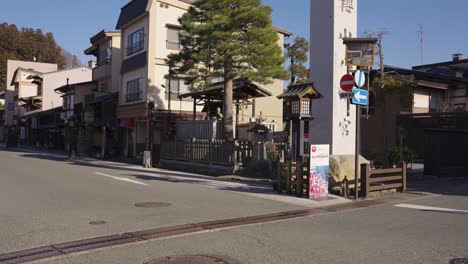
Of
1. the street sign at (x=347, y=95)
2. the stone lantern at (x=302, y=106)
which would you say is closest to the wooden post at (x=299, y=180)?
the stone lantern at (x=302, y=106)

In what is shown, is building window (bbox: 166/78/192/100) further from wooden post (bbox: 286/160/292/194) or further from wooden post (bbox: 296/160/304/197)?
wooden post (bbox: 296/160/304/197)

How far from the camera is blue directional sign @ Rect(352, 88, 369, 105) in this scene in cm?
1305

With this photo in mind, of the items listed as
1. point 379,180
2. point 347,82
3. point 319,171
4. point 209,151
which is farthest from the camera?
point 209,151

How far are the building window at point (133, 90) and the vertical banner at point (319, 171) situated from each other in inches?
876

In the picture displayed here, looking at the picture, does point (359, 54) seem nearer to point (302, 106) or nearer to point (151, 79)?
point (302, 106)

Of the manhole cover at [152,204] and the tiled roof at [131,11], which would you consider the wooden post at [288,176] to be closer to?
the manhole cover at [152,204]

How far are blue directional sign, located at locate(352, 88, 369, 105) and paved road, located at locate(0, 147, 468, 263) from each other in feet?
9.54

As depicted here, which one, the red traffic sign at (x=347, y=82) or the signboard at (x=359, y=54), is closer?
the red traffic sign at (x=347, y=82)

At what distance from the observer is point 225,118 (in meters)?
22.9

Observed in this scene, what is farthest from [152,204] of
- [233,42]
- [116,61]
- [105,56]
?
[105,56]

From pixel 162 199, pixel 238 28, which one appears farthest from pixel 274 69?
pixel 162 199

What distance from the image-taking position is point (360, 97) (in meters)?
13.2

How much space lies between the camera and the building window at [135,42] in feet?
108

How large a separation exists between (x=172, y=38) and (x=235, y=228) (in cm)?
2581
